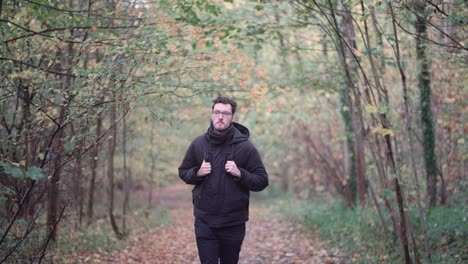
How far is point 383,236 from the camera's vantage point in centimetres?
808

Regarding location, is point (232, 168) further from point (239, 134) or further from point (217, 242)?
point (217, 242)

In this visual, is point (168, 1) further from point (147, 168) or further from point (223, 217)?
point (147, 168)

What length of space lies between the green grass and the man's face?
360 centimetres

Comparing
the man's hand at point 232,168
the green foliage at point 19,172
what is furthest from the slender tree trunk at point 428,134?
the green foliage at point 19,172

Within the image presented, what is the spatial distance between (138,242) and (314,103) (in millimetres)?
7144

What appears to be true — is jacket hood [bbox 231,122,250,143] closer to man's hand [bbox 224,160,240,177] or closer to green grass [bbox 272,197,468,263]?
man's hand [bbox 224,160,240,177]

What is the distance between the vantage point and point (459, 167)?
31.1 feet

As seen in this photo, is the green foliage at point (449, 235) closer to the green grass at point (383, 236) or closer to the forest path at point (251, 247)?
the green grass at point (383, 236)

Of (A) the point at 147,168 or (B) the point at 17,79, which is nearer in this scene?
(B) the point at 17,79

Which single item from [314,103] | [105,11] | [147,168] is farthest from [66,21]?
[147,168]

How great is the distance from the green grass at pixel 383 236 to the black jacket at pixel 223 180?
317 cm

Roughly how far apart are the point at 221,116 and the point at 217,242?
3.95ft

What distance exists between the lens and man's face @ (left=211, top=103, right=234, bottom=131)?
4.48m

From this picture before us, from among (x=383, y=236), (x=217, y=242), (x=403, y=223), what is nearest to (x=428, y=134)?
(x=383, y=236)
